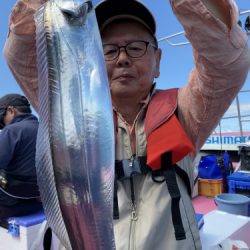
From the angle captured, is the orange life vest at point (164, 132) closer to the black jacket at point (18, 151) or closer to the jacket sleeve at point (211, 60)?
the jacket sleeve at point (211, 60)

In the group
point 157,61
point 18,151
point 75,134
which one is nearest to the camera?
point 75,134

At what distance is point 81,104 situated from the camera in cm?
105

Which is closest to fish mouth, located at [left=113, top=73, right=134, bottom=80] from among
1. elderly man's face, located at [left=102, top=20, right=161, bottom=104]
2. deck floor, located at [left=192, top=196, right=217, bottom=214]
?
elderly man's face, located at [left=102, top=20, right=161, bottom=104]

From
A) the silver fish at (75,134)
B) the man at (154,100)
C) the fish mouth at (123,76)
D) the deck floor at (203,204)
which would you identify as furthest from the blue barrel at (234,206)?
the silver fish at (75,134)

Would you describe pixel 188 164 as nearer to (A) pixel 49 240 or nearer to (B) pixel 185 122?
(B) pixel 185 122

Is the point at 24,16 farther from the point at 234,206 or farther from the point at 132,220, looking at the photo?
the point at 234,206

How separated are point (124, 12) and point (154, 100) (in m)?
0.42

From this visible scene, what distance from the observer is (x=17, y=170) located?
171 inches

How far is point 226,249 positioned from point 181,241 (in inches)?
48.7

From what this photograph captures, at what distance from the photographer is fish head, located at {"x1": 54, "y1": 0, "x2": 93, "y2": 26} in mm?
1080

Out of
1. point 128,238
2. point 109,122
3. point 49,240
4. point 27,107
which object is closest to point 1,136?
point 27,107

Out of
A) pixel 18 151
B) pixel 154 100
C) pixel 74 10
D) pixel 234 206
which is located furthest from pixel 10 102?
pixel 74 10

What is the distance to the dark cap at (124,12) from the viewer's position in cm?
151

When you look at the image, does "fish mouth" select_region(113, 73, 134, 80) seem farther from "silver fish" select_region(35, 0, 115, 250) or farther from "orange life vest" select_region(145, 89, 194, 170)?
"silver fish" select_region(35, 0, 115, 250)
